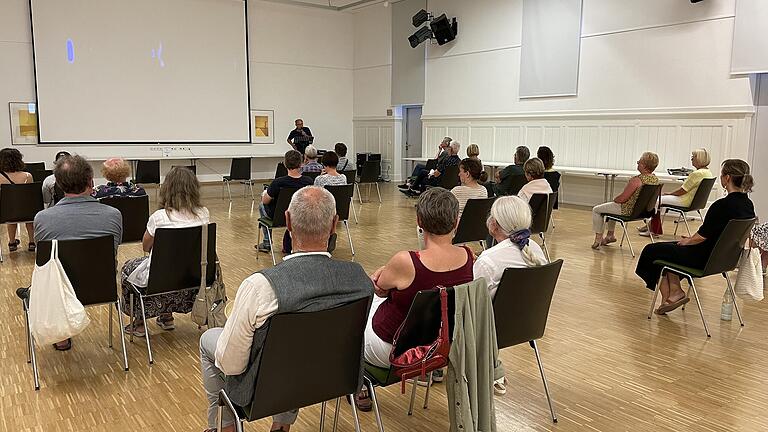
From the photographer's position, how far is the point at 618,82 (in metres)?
10.6

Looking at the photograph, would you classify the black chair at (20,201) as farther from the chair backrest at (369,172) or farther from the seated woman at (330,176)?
the chair backrest at (369,172)

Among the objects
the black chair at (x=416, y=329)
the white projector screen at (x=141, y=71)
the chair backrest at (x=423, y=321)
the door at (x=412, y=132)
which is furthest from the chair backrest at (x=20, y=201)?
the door at (x=412, y=132)

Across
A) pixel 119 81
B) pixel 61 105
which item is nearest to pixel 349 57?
pixel 119 81

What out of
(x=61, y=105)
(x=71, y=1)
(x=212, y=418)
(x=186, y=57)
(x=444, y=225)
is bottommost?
(x=212, y=418)

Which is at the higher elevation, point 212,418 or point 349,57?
point 349,57

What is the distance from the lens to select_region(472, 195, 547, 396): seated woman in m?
2.93

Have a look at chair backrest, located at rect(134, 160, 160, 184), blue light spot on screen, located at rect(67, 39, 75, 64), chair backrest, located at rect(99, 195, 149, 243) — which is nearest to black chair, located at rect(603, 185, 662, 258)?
chair backrest, located at rect(99, 195, 149, 243)

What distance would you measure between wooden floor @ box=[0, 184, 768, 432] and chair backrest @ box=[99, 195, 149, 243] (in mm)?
745

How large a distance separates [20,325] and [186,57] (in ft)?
35.0

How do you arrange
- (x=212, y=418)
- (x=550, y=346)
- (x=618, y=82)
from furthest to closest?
(x=618, y=82), (x=550, y=346), (x=212, y=418)

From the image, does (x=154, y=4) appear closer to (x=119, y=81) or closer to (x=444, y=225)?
(x=119, y=81)

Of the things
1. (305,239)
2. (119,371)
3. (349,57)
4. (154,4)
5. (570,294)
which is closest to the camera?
(305,239)

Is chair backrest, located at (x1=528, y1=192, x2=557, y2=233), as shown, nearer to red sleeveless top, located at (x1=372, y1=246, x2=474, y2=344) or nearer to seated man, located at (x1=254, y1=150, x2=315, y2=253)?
seated man, located at (x1=254, y1=150, x2=315, y2=253)

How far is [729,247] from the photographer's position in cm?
429
